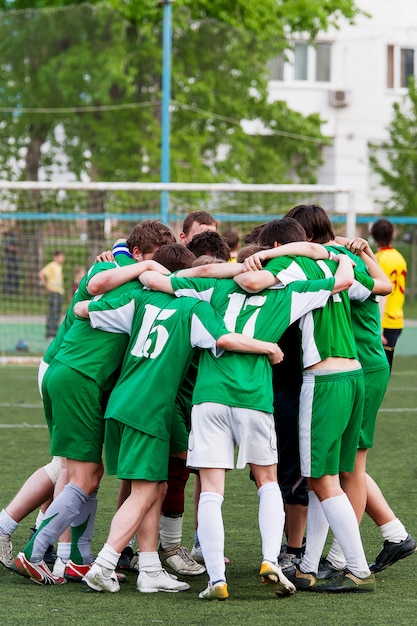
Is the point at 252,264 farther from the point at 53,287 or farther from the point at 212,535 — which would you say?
the point at 53,287

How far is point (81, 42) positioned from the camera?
75.5 feet

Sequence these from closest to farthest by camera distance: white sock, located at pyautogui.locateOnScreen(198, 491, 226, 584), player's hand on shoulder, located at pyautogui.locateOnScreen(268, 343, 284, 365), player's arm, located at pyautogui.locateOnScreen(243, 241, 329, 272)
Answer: white sock, located at pyautogui.locateOnScreen(198, 491, 226, 584) → player's hand on shoulder, located at pyautogui.locateOnScreen(268, 343, 284, 365) → player's arm, located at pyautogui.locateOnScreen(243, 241, 329, 272)

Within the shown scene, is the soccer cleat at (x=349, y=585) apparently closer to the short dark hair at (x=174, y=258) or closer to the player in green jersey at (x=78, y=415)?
the player in green jersey at (x=78, y=415)

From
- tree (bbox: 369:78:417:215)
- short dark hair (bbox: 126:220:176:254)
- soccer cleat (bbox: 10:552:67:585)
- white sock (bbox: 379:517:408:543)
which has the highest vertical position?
tree (bbox: 369:78:417:215)

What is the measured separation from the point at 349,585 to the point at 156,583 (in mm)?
870

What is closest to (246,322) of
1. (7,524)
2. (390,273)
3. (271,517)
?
(271,517)

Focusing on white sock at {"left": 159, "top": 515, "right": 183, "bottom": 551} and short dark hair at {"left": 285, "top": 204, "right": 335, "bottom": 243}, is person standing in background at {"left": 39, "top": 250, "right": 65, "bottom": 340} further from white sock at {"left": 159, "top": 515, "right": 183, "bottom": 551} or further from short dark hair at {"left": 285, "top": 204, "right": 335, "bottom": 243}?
short dark hair at {"left": 285, "top": 204, "right": 335, "bottom": 243}

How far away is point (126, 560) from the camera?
5.43 m

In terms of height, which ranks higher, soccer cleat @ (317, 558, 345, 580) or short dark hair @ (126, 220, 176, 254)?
short dark hair @ (126, 220, 176, 254)

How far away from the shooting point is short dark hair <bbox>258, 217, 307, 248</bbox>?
16.5ft

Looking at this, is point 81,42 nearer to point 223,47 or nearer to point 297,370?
point 223,47

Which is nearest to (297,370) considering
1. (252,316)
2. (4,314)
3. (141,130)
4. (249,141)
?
(252,316)

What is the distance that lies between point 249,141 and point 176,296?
2067cm

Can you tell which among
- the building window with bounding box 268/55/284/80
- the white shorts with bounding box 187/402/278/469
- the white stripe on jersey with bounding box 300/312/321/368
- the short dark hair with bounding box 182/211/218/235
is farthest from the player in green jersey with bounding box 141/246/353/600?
the building window with bounding box 268/55/284/80
